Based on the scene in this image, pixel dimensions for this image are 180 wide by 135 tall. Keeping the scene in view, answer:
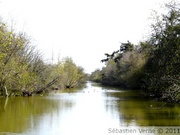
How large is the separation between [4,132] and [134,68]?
37613 millimetres

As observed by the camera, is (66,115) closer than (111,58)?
Yes

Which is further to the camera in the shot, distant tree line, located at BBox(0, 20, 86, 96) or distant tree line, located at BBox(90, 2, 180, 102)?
distant tree line, located at BBox(0, 20, 86, 96)

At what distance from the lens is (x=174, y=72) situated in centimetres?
2295

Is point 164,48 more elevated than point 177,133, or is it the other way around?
point 164,48

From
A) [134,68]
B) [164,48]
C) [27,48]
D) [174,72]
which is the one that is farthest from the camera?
[134,68]

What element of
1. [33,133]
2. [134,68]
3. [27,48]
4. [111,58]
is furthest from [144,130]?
[111,58]

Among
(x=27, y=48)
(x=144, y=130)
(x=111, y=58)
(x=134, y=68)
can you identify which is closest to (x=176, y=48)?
(x=144, y=130)

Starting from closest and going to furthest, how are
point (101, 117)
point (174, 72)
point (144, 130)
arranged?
point (144, 130), point (101, 117), point (174, 72)

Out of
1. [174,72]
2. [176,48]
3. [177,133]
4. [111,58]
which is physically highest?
[111,58]

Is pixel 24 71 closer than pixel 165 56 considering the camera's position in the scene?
No

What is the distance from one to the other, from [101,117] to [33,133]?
252 inches

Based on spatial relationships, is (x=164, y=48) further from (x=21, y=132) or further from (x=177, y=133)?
(x=21, y=132)

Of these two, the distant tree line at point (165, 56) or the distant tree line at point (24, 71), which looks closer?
the distant tree line at point (165, 56)

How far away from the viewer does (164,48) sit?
25656 millimetres
